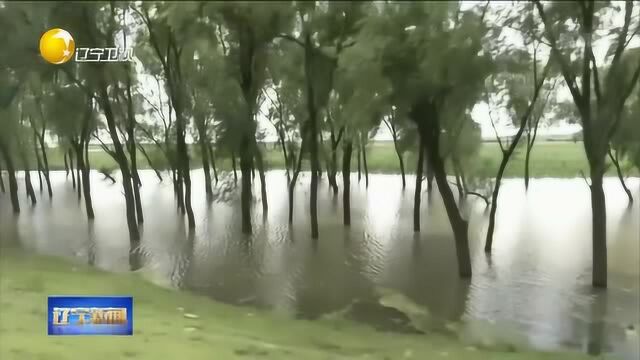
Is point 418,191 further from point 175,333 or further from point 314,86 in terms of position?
point 175,333

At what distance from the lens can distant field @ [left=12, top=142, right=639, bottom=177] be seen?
8.32 ft

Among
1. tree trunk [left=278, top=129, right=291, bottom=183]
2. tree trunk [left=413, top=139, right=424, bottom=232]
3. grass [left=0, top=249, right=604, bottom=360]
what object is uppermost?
tree trunk [left=278, top=129, right=291, bottom=183]

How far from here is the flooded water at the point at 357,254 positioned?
8.13 feet

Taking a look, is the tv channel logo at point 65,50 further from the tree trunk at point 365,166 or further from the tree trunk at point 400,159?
the tree trunk at point 400,159

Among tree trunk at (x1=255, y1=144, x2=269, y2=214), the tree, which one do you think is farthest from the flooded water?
the tree

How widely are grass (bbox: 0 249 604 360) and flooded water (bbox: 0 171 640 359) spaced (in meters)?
0.13

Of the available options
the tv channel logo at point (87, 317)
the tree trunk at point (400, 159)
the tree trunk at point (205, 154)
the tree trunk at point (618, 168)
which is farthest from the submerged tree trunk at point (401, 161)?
the tv channel logo at point (87, 317)

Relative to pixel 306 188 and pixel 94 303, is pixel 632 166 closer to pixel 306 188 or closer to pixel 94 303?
pixel 306 188

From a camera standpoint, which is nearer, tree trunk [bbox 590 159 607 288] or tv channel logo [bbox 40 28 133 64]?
tv channel logo [bbox 40 28 133 64]

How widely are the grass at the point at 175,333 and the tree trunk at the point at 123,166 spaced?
23cm

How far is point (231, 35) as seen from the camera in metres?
2.39

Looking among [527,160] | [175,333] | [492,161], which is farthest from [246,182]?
[527,160]

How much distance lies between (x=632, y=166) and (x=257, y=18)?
1.93m

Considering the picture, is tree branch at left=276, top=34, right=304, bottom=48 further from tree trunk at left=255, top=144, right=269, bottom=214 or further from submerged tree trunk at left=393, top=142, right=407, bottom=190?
submerged tree trunk at left=393, top=142, right=407, bottom=190
